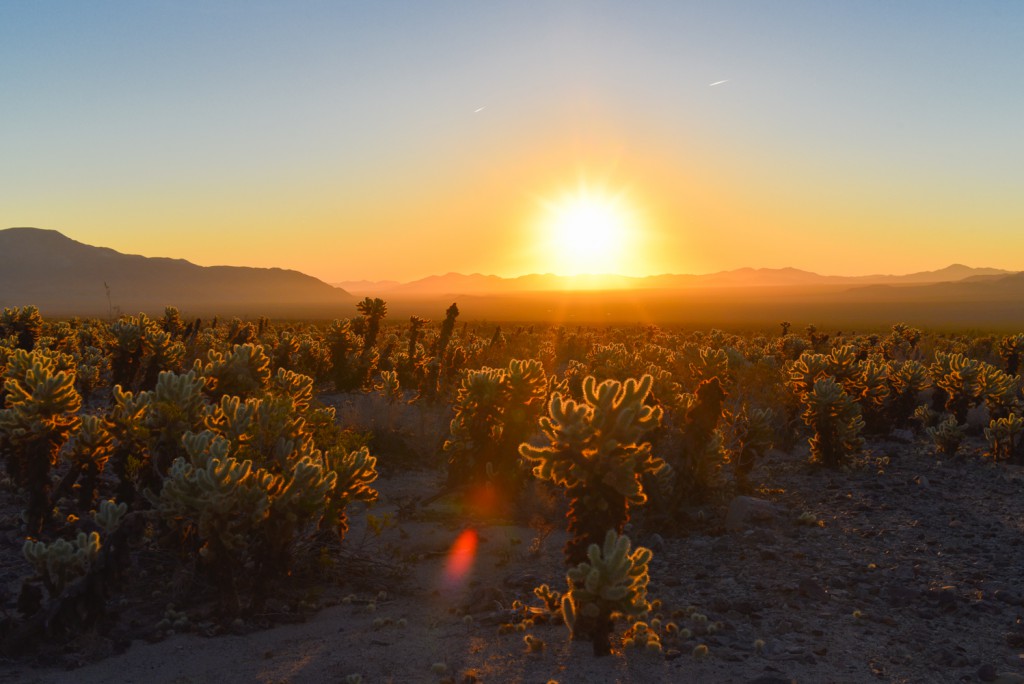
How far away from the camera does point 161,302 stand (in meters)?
171

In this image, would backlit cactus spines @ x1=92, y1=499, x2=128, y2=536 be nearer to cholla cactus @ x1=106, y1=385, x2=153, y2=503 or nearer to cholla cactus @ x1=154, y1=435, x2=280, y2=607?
cholla cactus @ x1=154, y1=435, x2=280, y2=607

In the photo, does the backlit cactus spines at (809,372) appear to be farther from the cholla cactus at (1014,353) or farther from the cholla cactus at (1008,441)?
the cholla cactus at (1014,353)

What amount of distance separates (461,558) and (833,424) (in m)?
7.12

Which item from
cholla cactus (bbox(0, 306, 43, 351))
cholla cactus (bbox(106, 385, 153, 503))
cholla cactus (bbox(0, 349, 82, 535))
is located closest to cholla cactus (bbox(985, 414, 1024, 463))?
cholla cactus (bbox(106, 385, 153, 503))

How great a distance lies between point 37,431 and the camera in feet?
28.3

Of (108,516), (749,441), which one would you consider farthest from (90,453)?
(749,441)

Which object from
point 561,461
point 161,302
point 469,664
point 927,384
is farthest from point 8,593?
point 161,302

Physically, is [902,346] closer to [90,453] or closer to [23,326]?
[90,453]

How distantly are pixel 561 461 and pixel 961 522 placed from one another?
6197 millimetres

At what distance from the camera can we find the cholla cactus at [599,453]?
6191 millimetres

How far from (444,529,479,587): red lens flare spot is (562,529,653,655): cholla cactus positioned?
8.38ft

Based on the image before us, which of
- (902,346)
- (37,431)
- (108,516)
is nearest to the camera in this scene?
(108,516)

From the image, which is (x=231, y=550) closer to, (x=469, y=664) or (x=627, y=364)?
(x=469, y=664)

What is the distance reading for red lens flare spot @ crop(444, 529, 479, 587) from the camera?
8273 mm
